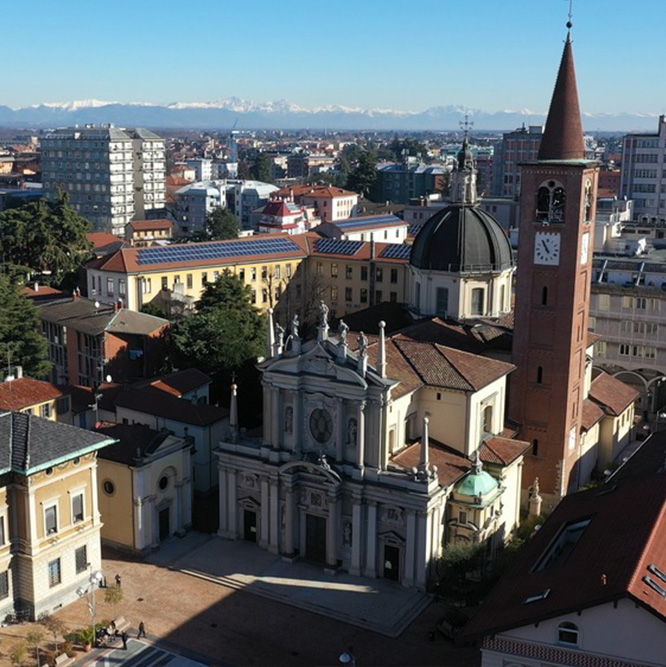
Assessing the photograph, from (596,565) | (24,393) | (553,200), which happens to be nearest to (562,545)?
(596,565)

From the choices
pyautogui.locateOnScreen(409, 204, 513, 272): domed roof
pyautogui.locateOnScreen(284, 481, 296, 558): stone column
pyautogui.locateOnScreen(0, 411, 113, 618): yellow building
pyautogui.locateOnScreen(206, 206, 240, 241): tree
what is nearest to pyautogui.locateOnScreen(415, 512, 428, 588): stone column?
pyautogui.locateOnScreen(284, 481, 296, 558): stone column

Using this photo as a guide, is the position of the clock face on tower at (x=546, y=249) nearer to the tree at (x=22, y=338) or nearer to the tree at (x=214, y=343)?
the tree at (x=214, y=343)

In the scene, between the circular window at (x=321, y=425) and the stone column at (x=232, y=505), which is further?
the stone column at (x=232, y=505)

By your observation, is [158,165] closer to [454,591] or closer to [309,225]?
[309,225]

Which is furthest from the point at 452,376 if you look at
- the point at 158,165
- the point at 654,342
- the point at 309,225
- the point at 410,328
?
the point at 158,165

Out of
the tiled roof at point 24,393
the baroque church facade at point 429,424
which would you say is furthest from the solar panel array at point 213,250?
the baroque church facade at point 429,424
